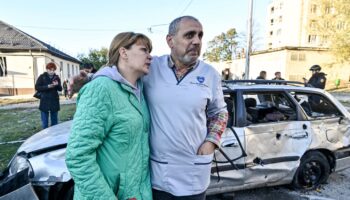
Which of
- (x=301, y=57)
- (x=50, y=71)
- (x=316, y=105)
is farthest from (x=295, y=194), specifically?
(x=301, y=57)

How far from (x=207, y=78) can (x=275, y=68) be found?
27186mm

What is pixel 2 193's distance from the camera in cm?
214

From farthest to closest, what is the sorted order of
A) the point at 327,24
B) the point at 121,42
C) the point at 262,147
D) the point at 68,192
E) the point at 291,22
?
1. the point at 291,22
2. the point at 327,24
3. the point at 262,147
4. the point at 68,192
5. the point at 121,42

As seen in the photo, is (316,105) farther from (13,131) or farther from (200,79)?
(13,131)

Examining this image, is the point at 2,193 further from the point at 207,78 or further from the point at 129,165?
the point at 207,78

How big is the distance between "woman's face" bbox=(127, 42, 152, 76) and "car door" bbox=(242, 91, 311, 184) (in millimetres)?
2034

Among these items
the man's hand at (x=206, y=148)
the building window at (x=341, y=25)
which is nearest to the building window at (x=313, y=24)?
the building window at (x=341, y=25)

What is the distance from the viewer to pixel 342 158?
3797mm

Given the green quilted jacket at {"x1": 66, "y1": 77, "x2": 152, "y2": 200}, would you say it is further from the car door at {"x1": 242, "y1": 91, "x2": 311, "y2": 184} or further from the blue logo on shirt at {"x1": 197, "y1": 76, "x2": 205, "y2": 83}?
the car door at {"x1": 242, "y1": 91, "x2": 311, "y2": 184}

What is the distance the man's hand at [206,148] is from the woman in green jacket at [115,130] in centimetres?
34

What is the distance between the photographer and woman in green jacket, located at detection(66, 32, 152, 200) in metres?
1.25

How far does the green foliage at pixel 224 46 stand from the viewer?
58000mm

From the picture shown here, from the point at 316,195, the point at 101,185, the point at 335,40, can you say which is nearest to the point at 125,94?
the point at 101,185

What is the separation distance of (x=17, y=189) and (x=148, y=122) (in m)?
1.45
